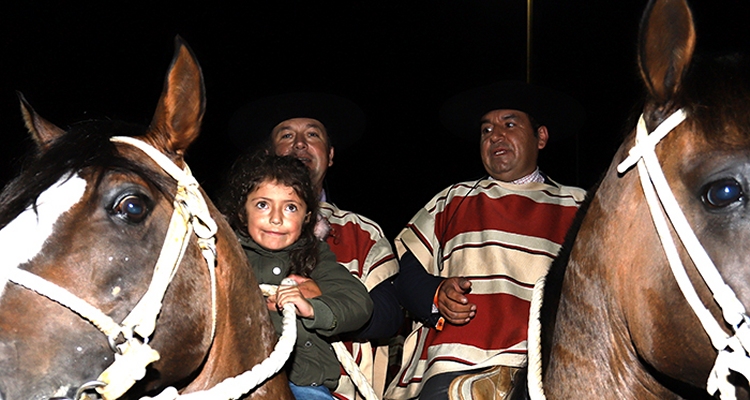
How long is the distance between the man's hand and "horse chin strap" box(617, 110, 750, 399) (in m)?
1.49

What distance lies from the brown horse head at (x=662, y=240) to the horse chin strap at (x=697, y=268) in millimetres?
18

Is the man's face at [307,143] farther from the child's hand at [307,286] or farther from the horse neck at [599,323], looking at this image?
the horse neck at [599,323]

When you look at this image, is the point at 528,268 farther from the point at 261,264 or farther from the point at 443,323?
the point at 261,264

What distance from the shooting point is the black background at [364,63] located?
6133mm

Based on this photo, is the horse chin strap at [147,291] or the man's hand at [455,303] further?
the man's hand at [455,303]

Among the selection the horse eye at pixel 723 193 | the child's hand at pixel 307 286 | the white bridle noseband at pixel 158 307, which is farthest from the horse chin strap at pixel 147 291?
the horse eye at pixel 723 193

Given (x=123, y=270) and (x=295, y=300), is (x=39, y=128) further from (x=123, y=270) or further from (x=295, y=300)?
(x=295, y=300)

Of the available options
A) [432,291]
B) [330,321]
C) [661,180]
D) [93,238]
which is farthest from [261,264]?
[661,180]

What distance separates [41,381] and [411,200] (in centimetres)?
946

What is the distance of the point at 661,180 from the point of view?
1.55m

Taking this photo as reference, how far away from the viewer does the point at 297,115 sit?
381 cm

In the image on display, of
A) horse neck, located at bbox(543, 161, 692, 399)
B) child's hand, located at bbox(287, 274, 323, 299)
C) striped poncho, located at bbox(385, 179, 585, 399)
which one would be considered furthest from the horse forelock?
striped poncho, located at bbox(385, 179, 585, 399)

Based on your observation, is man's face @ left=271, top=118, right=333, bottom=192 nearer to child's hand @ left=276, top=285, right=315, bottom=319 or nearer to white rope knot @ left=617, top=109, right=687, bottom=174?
child's hand @ left=276, top=285, right=315, bottom=319

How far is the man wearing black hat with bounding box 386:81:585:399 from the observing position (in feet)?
10.2
